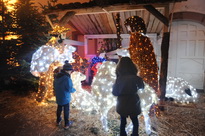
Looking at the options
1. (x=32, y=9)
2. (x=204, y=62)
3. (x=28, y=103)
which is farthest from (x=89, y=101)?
(x=204, y=62)

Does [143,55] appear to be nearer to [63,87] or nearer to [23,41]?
[63,87]

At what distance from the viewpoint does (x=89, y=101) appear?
191 inches

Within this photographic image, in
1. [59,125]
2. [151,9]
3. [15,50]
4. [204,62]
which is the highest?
[151,9]

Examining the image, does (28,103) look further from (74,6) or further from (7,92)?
(74,6)

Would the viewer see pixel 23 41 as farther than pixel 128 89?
Yes

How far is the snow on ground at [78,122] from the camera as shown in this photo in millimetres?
3559

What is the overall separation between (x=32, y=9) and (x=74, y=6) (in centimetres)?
326

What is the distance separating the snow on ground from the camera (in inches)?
140

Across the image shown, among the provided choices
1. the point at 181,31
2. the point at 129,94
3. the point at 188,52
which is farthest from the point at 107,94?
the point at 181,31

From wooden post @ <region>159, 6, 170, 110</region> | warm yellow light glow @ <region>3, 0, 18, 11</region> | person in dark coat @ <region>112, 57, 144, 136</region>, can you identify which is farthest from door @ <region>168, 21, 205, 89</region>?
warm yellow light glow @ <region>3, 0, 18, 11</region>

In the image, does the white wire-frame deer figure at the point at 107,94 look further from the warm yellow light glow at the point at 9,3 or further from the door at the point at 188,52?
the warm yellow light glow at the point at 9,3

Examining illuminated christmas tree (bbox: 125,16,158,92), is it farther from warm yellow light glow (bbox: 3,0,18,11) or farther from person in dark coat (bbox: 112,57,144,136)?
warm yellow light glow (bbox: 3,0,18,11)

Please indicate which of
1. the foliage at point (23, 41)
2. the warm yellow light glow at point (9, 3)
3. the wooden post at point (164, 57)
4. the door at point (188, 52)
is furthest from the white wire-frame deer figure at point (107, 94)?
the warm yellow light glow at point (9, 3)

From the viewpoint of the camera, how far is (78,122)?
13.4 ft
